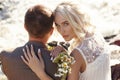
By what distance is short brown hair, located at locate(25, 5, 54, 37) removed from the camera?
12.3ft

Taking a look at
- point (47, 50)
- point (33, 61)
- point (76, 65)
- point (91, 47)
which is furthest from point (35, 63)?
point (91, 47)

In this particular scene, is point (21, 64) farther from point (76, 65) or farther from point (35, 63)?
point (76, 65)

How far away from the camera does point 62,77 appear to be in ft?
12.5

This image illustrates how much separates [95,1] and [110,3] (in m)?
0.40

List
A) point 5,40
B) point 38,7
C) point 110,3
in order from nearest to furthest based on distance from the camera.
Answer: point 38,7 → point 5,40 → point 110,3

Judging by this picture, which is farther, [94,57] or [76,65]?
[94,57]

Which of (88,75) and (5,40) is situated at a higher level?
(88,75)

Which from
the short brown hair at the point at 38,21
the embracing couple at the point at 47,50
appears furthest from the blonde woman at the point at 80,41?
the short brown hair at the point at 38,21

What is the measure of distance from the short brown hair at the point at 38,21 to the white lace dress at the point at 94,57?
0.32m

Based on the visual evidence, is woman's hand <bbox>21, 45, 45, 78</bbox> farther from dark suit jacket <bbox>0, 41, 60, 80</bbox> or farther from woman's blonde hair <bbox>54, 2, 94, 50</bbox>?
woman's blonde hair <bbox>54, 2, 94, 50</bbox>

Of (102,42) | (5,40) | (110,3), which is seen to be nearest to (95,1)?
(110,3)

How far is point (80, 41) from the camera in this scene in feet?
12.8

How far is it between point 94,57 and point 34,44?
0.52m

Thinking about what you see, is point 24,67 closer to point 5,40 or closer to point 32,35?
point 32,35
